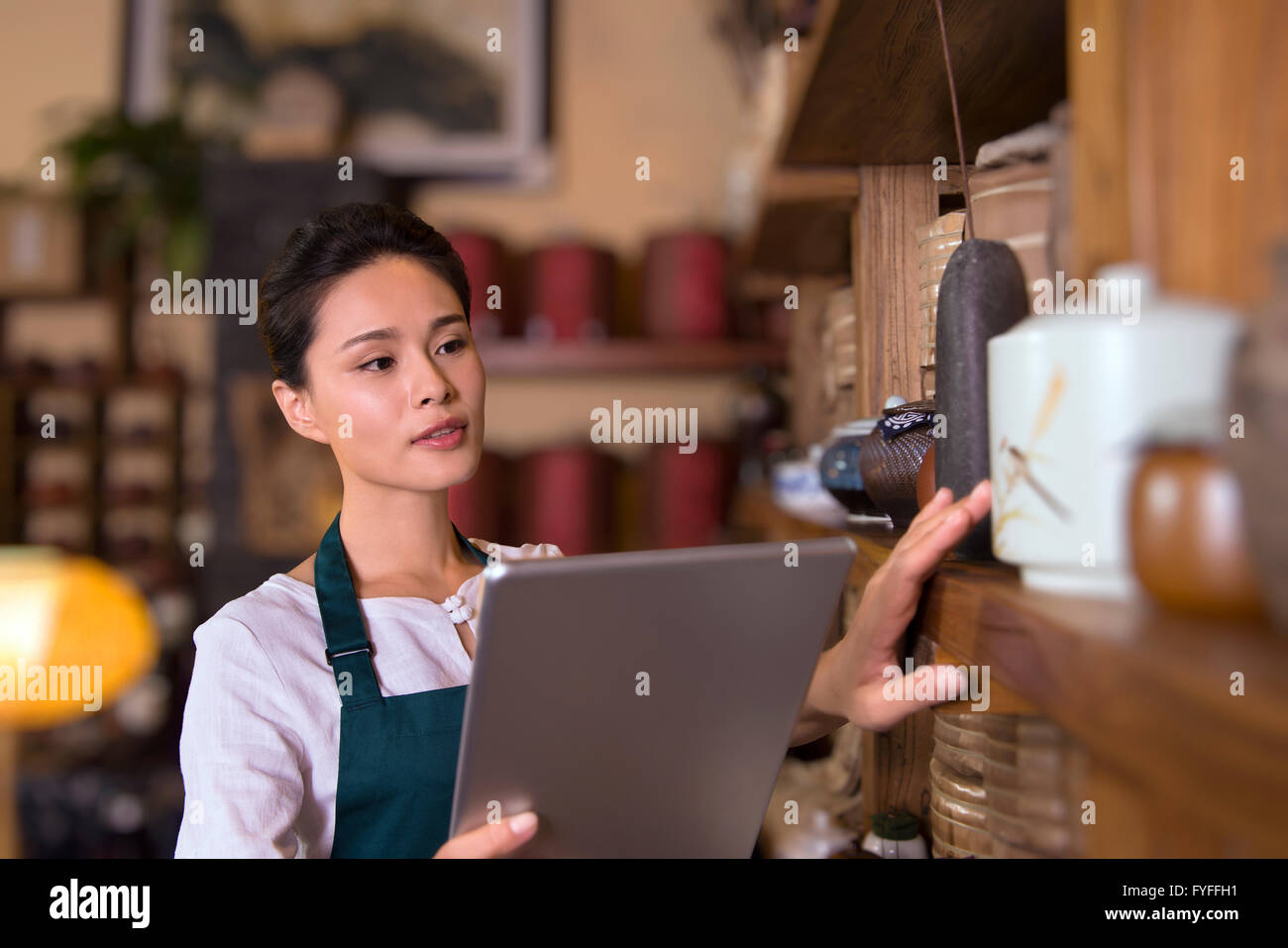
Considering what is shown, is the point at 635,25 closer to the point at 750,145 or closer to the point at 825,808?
the point at 750,145

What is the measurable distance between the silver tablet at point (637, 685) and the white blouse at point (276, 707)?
13 centimetres

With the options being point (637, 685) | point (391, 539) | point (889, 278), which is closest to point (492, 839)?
point (637, 685)

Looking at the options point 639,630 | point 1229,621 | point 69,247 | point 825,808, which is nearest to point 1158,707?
point 1229,621

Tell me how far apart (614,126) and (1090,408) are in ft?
6.98

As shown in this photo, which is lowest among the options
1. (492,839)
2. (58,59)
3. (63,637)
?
(63,637)

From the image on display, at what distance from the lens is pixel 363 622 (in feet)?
2.09

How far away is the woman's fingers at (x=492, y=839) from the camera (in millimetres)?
498

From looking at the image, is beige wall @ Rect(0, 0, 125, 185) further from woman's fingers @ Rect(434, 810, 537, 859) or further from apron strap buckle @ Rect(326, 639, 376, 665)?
woman's fingers @ Rect(434, 810, 537, 859)

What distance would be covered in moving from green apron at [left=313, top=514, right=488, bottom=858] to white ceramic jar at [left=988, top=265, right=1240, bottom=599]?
388 mm

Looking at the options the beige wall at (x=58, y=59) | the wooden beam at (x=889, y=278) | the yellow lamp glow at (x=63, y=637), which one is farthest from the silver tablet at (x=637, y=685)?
the beige wall at (x=58, y=59)

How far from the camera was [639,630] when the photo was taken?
0.48 metres
